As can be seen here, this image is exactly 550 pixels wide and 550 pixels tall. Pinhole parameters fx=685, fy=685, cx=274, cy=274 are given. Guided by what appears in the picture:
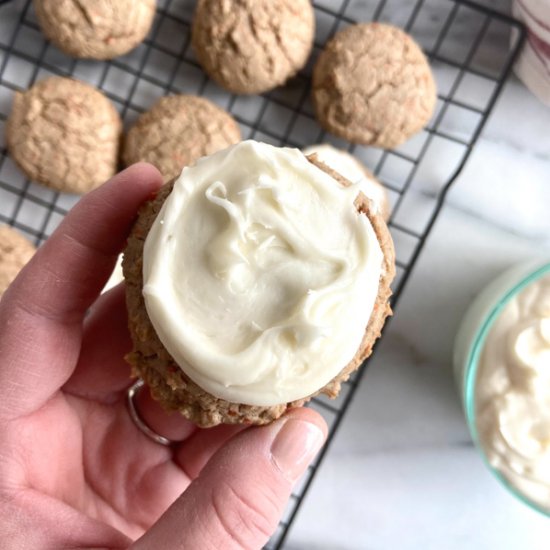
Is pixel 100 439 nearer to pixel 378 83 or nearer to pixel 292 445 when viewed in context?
pixel 292 445

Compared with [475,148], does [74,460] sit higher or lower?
lower

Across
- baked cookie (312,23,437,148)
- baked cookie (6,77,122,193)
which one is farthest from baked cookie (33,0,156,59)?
baked cookie (312,23,437,148)

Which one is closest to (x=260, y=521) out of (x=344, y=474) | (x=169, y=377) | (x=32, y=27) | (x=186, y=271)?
(x=169, y=377)

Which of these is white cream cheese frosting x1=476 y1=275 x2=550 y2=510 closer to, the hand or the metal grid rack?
the metal grid rack

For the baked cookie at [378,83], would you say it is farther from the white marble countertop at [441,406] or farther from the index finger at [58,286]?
the index finger at [58,286]

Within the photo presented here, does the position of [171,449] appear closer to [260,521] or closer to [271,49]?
[260,521]

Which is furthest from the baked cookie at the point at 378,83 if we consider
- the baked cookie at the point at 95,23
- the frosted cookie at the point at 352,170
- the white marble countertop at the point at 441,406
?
the baked cookie at the point at 95,23

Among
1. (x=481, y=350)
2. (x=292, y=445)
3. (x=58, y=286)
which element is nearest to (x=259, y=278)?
(x=292, y=445)
